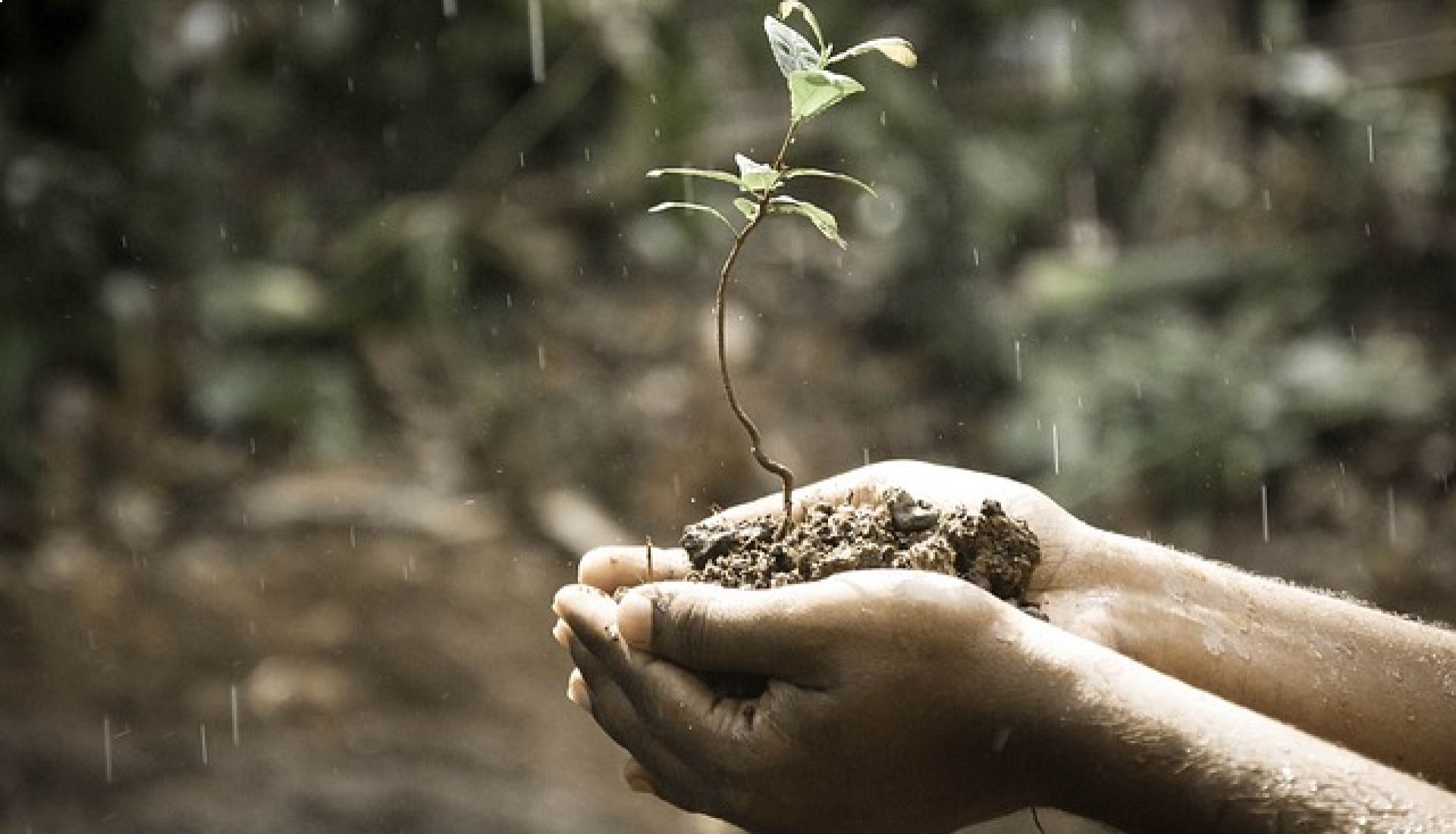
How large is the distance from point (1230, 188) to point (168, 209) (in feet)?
16.1

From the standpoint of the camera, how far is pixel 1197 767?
4.76 feet

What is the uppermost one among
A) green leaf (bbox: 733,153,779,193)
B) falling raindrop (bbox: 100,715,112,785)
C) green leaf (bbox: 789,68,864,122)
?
green leaf (bbox: 789,68,864,122)

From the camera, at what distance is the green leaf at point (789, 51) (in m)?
1.77

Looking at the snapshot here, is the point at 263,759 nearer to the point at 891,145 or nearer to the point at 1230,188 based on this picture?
the point at 891,145

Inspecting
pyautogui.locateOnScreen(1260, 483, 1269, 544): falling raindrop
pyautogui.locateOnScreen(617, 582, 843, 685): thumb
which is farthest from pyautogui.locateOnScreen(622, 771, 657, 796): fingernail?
pyautogui.locateOnScreen(1260, 483, 1269, 544): falling raindrop

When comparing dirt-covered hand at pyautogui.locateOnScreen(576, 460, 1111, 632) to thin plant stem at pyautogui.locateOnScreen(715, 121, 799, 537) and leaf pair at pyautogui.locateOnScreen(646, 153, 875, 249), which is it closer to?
thin plant stem at pyautogui.locateOnScreen(715, 121, 799, 537)

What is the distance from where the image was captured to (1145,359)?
573 cm

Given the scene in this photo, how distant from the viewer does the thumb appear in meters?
1.55

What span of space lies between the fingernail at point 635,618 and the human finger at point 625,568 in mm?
262

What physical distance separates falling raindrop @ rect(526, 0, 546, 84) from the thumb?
533 cm

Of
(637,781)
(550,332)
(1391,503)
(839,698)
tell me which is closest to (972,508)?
(839,698)

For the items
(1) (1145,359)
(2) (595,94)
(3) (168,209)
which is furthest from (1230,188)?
(3) (168,209)

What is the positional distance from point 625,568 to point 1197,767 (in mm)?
837

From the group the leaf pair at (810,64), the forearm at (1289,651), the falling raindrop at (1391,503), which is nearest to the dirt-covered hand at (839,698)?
the forearm at (1289,651)
